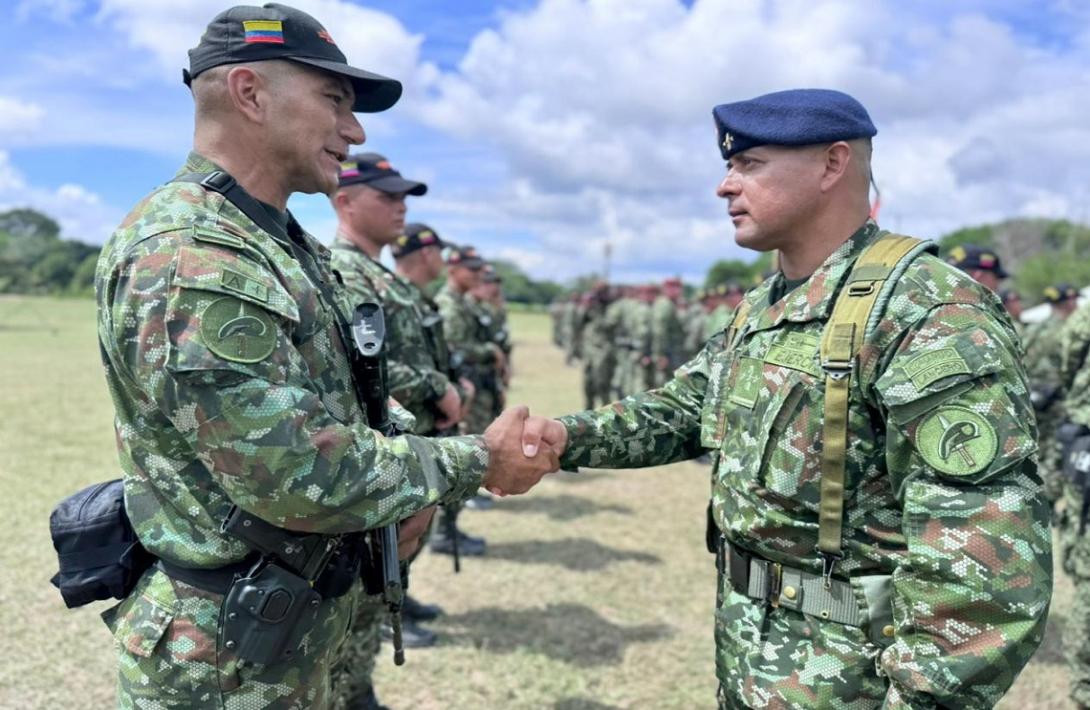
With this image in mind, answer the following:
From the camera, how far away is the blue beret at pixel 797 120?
7.32 ft

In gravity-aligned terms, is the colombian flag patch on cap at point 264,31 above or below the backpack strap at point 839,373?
above

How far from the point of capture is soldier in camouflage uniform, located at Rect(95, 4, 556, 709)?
5.85 feet

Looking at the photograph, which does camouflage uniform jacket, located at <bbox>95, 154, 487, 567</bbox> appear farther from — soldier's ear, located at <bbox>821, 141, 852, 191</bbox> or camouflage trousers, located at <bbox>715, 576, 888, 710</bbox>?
soldier's ear, located at <bbox>821, 141, 852, 191</bbox>

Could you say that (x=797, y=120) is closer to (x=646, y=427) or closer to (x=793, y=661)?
(x=646, y=427)

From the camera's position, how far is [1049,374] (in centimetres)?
789

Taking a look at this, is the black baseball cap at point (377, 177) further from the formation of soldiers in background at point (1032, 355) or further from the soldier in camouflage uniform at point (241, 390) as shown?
the soldier in camouflage uniform at point (241, 390)

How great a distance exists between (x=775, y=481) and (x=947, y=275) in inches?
26.5

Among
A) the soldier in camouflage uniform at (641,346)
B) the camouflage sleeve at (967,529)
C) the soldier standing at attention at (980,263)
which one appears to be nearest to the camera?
the camouflage sleeve at (967,529)

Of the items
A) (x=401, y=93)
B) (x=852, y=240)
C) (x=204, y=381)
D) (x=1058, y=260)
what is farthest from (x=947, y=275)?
(x=1058, y=260)

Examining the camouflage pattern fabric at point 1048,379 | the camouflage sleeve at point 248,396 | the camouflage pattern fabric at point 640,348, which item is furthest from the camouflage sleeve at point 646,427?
the camouflage pattern fabric at point 640,348

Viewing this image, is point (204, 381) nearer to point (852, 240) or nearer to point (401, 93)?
point (401, 93)

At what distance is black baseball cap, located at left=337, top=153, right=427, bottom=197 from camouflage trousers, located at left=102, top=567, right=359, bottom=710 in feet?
9.96

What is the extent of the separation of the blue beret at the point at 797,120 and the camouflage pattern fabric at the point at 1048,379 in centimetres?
572

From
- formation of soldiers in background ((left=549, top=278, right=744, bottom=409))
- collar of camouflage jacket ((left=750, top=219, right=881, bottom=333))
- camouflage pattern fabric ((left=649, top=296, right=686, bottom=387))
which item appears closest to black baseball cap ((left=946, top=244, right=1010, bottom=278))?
collar of camouflage jacket ((left=750, top=219, right=881, bottom=333))
